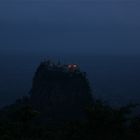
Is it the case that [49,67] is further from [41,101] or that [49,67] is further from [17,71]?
[17,71]

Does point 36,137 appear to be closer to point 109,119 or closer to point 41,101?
point 109,119

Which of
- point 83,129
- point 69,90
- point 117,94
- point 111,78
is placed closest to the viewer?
point 83,129

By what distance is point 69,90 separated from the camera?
26.2m

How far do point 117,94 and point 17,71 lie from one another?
2095cm

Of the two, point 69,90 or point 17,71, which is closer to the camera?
point 69,90

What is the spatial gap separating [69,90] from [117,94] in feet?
56.6

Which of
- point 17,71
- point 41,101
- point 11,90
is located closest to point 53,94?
point 41,101

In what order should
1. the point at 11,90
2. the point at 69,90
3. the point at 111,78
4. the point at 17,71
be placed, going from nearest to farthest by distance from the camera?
the point at 69,90 < the point at 11,90 < the point at 111,78 < the point at 17,71

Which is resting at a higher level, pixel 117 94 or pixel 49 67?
pixel 49 67

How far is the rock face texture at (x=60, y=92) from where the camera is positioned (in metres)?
25.5

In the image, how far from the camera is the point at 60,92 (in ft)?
86.7

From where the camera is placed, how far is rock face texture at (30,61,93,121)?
2553cm

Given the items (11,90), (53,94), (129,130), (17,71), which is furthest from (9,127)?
(17,71)

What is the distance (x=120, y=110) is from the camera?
1780cm
